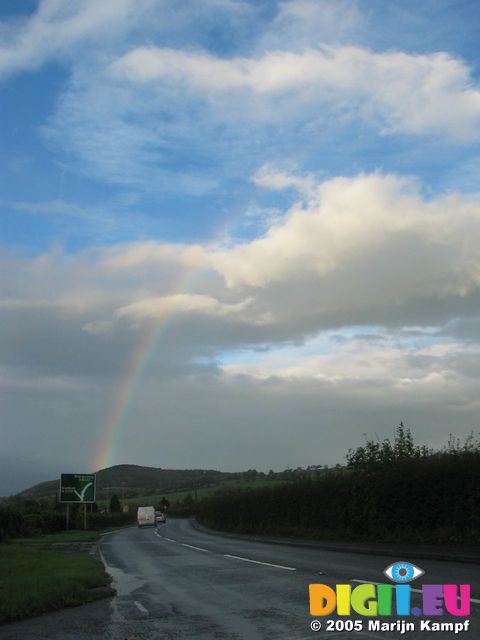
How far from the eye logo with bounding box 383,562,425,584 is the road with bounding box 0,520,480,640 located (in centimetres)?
25

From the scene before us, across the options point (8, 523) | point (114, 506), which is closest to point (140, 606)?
point (8, 523)

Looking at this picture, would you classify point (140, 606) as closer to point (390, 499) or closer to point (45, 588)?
point (45, 588)

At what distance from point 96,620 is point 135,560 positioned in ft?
44.6

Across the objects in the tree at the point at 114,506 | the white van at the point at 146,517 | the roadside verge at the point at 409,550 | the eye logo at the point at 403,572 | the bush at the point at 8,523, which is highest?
the eye logo at the point at 403,572

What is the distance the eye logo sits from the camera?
40.9 feet

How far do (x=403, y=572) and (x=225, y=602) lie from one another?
4.46 meters

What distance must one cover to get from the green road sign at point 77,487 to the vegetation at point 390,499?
940 inches

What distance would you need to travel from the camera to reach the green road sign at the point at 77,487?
5481 cm

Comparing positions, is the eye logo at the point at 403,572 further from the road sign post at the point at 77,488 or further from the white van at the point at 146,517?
the white van at the point at 146,517

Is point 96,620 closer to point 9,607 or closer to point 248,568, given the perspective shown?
point 9,607

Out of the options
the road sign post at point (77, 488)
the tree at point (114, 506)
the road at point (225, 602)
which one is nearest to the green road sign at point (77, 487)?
the road sign post at point (77, 488)

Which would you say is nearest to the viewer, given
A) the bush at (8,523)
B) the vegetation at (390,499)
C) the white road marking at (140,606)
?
the white road marking at (140,606)

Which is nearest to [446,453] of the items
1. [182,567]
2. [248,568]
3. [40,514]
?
[248,568]

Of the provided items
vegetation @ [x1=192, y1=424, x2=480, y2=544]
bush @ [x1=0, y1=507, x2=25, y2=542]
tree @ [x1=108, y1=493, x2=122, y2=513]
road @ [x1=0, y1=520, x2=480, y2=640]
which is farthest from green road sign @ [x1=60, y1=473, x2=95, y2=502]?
tree @ [x1=108, y1=493, x2=122, y2=513]
